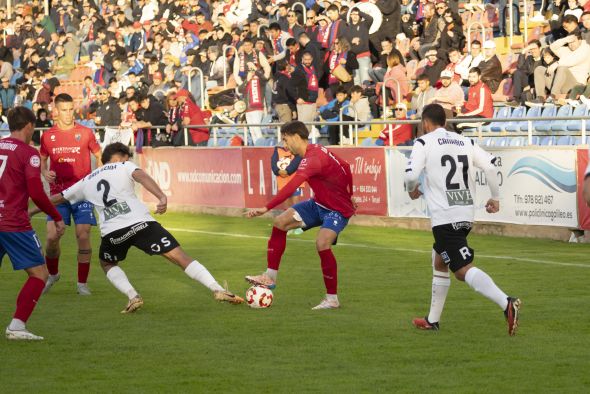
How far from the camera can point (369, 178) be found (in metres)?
22.4

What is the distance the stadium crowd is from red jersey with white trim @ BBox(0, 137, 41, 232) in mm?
12033

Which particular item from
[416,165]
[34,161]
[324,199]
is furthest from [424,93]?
[34,161]

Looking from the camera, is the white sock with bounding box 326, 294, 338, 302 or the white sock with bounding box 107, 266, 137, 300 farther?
the white sock with bounding box 326, 294, 338, 302

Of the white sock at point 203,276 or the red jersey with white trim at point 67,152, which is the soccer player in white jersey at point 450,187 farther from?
the red jersey with white trim at point 67,152

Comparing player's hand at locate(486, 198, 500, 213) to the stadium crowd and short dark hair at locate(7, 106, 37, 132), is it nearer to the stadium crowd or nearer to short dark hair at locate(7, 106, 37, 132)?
short dark hair at locate(7, 106, 37, 132)

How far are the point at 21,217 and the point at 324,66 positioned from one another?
17148mm

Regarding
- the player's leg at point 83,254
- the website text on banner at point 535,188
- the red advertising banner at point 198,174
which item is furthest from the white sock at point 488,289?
the red advertising banner at point 198,174

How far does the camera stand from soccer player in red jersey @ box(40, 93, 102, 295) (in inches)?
559

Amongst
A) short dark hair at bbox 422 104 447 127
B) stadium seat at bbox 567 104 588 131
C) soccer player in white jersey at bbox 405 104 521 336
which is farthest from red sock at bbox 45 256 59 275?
stadium seat at bbox 567 104 588 131

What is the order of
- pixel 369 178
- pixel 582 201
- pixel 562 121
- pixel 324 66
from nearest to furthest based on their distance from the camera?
pixel 582 201
pixel 562 121
pixel 369 178
pixel 324 66

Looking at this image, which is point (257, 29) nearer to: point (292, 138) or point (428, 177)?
point (292, 138)

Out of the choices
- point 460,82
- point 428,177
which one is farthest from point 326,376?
point 460,82

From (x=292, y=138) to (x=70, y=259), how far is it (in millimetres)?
6807

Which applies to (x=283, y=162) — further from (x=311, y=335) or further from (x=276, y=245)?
(x=311, y=335)
